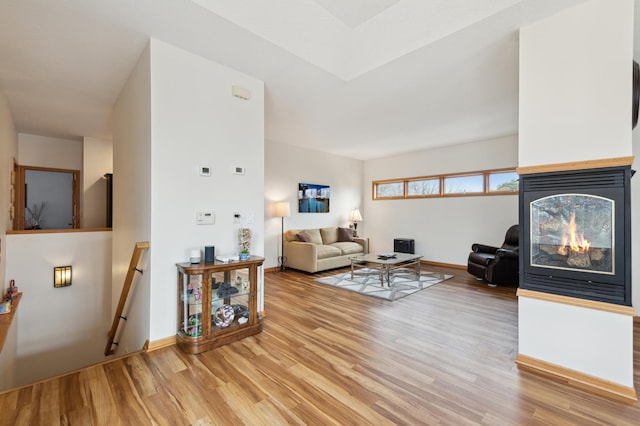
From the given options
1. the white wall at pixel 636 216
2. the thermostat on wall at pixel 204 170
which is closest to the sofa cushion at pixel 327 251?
the thermostat on wall at pixel 204 170

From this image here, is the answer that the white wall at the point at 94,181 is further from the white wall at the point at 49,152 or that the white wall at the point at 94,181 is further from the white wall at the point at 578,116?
the white wall at the point at 578,116

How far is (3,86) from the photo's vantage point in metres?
3.37

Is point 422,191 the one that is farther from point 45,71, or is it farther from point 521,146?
point 45,71

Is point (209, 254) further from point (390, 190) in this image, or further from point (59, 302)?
point (390, 190)

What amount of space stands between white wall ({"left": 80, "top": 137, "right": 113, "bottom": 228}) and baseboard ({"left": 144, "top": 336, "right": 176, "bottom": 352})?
438 cm

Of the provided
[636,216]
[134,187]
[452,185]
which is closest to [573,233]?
[636,216]

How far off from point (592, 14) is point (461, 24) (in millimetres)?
852

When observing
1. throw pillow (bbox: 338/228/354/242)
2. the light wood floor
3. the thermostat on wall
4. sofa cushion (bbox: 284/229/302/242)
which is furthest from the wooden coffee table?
the thermostat on wall

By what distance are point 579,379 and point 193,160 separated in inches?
141

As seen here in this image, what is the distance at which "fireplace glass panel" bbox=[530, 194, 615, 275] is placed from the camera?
77.2 inches

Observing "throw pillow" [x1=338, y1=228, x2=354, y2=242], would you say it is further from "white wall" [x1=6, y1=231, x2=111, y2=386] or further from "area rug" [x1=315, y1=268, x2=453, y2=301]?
"white wall" [x1=6, y1=231, x2=111, y2=386]

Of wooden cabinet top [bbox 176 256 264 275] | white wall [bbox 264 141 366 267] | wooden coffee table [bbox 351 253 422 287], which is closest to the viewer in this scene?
wooden cabinet top [bbox 176 256 264 275]

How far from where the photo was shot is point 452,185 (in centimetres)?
646

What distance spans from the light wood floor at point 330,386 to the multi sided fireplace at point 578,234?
72cm
